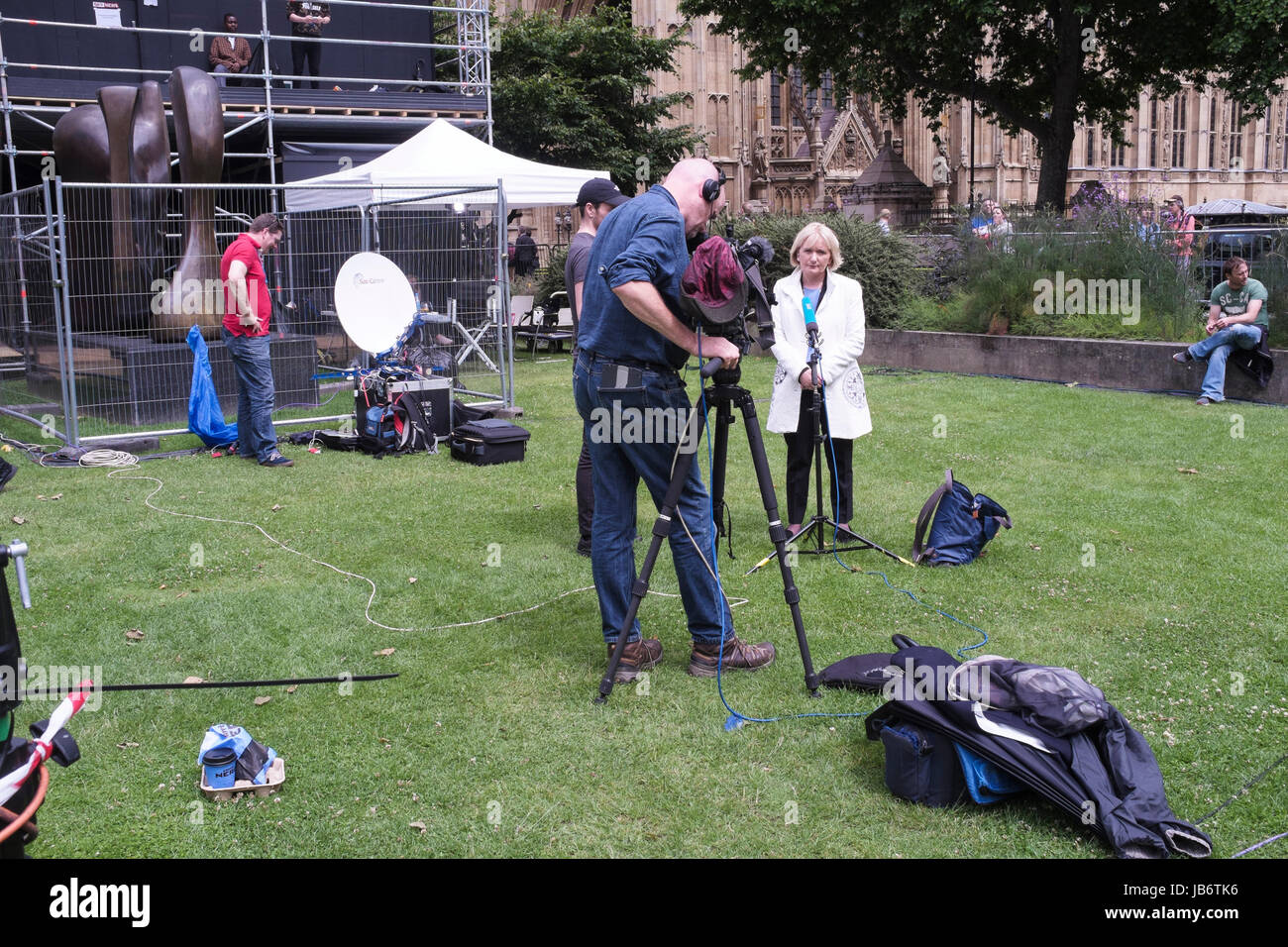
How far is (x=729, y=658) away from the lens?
Answer: 5441 millimetres

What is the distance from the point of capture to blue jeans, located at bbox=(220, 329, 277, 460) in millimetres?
10695

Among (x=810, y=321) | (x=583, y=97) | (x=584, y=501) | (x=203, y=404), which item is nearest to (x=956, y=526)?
(x=810, y=321)

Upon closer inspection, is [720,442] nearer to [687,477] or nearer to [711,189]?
[687,477]

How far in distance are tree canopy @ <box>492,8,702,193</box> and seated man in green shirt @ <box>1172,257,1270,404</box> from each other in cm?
1764

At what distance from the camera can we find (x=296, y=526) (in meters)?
8.42

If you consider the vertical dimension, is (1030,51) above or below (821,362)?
above

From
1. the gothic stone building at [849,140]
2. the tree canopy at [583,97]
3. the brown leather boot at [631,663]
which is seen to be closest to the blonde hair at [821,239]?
the brown leather boot at [631,663]

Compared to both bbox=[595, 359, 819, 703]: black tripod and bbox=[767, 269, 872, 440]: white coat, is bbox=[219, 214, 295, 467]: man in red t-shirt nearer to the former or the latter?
bbox=[767, 269, 872, 440]: white coat

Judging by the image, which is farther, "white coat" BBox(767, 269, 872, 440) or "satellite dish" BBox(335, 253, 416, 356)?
"satellite dish" BBox(335, 253, 416, 356)

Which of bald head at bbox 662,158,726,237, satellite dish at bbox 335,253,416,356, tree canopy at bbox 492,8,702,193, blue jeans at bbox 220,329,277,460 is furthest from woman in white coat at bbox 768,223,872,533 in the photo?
tree canopy at bbox 492,8,702,193

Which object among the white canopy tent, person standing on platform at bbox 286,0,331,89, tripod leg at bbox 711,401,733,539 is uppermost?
person standing on platform at bbox 286,0,331,89

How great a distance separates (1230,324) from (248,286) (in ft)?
35.2

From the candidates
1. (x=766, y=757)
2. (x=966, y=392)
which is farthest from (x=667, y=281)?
(x=966, y=392)
